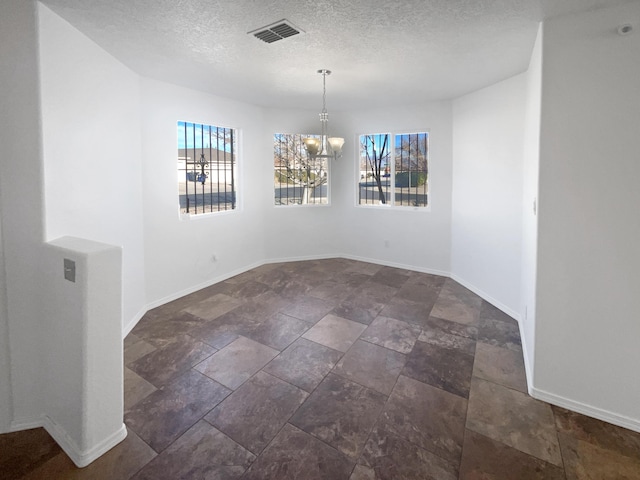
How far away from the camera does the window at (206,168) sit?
4.50 metres

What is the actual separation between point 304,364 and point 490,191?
3139 mm

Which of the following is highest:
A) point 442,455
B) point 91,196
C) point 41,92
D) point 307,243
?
point 41,92

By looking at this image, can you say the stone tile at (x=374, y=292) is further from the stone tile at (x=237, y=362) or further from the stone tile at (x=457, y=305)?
the stone tile at (x=237, y=362)

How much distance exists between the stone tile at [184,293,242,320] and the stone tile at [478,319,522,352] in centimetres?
283

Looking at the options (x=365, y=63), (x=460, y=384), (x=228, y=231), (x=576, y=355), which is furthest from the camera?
(x=228, y=231)

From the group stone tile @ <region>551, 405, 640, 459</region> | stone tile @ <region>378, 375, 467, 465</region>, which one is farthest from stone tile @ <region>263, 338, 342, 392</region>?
stone tile @ <region>551, 405, 640, 459</region>

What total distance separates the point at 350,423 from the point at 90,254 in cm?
188

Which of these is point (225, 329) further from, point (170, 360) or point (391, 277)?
point (391, 277)

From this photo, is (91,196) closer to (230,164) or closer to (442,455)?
(230,164)

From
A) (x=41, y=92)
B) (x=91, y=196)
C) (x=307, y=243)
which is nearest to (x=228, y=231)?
(x=307, y=243)

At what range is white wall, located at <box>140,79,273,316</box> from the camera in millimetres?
3924

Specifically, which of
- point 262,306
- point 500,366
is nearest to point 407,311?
point 500,366

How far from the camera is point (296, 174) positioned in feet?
19.8

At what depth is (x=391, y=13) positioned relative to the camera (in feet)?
7.51
